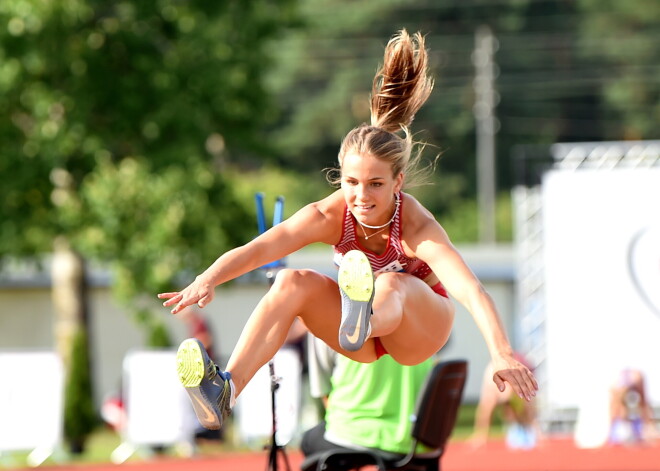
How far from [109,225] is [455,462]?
616cm

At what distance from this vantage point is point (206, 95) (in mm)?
16953

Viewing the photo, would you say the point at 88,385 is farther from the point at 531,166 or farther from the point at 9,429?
the point at 531,166

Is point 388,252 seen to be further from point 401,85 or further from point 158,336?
point 158,336

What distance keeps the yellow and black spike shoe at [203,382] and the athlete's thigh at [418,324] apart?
0.97 m

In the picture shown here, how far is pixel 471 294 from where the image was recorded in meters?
5.22

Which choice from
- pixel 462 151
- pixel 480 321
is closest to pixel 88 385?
pixel 480 321

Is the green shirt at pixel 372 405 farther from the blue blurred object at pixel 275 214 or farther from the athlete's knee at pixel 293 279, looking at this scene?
the athlete's knee at pixel 293 279

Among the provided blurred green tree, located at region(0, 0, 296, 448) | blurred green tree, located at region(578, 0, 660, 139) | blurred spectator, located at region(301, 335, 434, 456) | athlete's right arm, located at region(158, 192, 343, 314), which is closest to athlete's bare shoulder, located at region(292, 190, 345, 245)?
athlete's right arm, located at region(158, 192, 343, 314)

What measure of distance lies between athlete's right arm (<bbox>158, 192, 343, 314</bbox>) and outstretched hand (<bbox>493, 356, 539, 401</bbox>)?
1049 millimetres

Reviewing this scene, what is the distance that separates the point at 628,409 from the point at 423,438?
779 cm

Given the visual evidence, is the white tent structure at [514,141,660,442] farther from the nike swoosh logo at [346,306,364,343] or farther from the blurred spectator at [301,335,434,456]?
the nike swoosh logo at [346,306,364,343]

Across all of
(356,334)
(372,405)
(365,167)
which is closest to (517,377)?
(356,334)

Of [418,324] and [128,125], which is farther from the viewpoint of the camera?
[128,125]

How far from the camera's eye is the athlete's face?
5.50 metres
